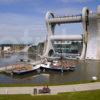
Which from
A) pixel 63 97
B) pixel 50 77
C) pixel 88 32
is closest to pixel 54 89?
pixel 63 97

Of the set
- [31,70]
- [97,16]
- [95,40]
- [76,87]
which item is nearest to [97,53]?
[95,40]

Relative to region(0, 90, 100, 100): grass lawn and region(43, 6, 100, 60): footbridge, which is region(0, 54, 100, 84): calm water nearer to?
region(0, 90, 100, 100): grass lawn

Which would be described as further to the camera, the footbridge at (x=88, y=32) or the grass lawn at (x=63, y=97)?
the footbridge at (x=88, y=32)

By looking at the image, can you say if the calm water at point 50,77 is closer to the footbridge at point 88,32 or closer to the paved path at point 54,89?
the paved path at point 54,89

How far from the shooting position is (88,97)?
2408 cm

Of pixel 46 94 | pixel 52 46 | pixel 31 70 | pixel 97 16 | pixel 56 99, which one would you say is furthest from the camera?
pixel 52 46

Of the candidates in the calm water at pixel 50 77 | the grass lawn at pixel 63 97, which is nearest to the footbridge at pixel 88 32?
the calm water at pixel 50 77

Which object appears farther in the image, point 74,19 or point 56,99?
point 74,19

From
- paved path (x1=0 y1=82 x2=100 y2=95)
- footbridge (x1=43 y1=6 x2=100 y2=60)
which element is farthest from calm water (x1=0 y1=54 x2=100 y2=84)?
footbridge (x1=43 y1=6 x2=100 y2=60)

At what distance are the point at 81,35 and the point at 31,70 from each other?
194 feet

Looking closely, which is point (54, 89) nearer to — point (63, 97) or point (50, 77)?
point (63, 97)

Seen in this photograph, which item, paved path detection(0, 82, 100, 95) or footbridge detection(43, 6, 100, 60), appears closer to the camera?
paved path detection(0, 82, 100, 95)

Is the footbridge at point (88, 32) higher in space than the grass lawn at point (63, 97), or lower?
higher

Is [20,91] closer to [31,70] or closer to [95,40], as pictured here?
[31,70]
